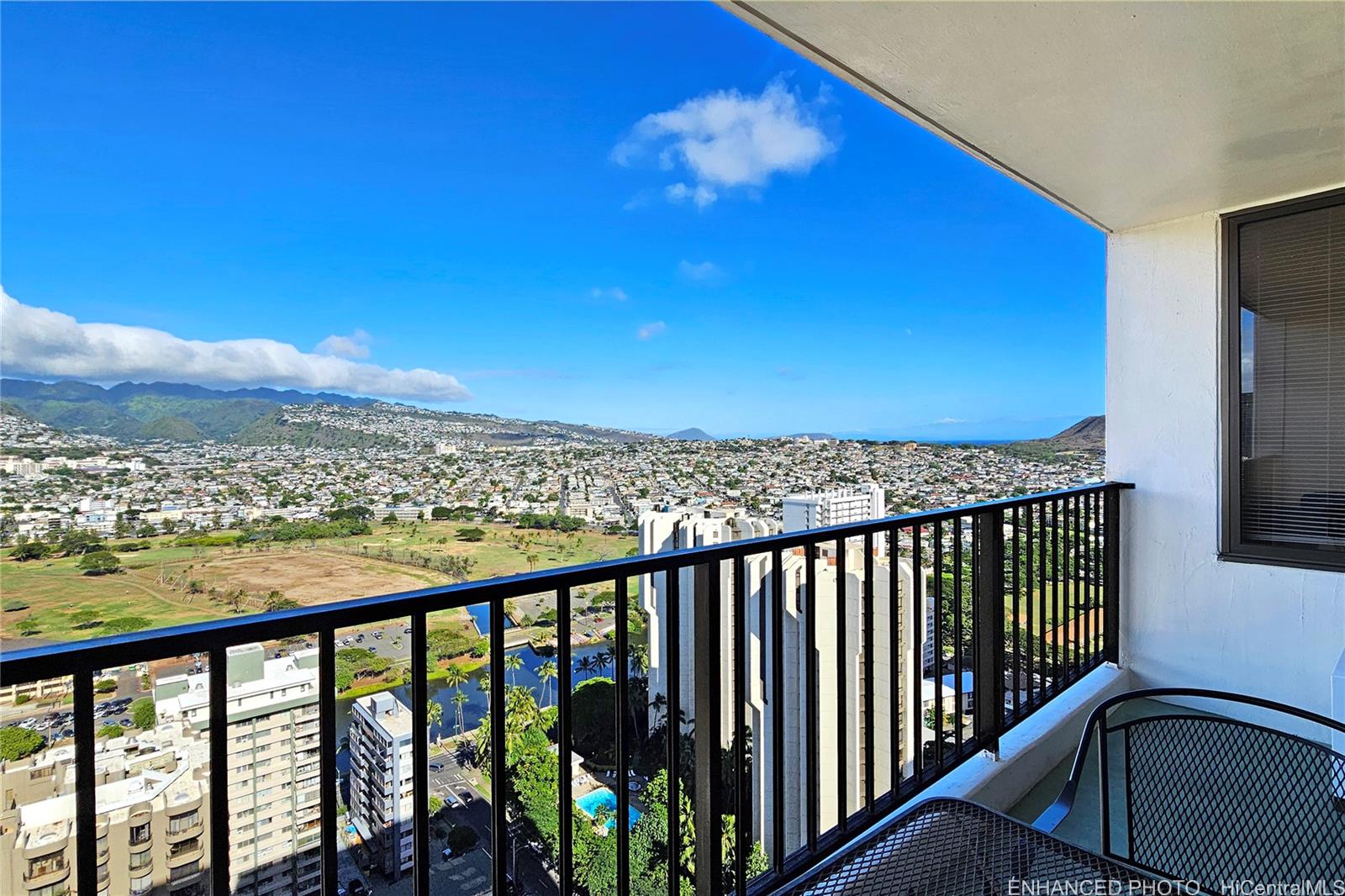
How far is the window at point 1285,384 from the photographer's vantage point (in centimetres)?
297

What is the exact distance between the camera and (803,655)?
2016 millimetres

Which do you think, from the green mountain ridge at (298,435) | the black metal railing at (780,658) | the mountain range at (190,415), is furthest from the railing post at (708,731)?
the green mountain ridge at (298,435)

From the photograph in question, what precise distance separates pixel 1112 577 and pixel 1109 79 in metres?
2.64

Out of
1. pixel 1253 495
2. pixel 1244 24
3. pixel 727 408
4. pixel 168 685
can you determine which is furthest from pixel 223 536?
pixel 727 408

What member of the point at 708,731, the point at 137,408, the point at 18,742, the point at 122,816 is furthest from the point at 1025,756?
the point at 137,408

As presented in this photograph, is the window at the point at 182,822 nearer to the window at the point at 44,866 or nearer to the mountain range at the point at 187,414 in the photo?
the window at the point at 44,866

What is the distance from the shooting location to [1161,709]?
132 inches

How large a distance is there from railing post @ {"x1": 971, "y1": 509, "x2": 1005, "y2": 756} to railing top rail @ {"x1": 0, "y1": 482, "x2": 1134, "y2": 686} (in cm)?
109

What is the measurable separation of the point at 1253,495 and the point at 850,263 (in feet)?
58.7

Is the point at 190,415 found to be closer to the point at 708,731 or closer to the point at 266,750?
the point at 266,750

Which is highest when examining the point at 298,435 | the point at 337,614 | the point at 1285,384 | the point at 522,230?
the point at 522,230

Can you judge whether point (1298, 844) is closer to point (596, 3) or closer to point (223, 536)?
point (223, 536)

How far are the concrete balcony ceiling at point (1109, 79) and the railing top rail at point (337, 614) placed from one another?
1477mm

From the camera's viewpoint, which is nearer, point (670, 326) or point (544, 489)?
point (544, 489)
